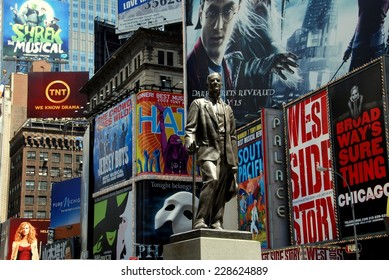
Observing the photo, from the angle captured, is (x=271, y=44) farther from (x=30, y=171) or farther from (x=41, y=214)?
(x=41, y=214)

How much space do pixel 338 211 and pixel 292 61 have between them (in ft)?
70.3

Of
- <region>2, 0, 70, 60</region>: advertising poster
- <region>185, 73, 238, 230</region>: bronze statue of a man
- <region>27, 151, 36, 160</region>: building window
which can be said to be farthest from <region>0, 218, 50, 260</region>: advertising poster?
<region>185, 73, 238, 230</region>: bronze statue of a man

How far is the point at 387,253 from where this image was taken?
44219mm

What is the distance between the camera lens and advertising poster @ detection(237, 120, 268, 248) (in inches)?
A: 2191

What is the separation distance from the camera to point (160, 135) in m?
74.9

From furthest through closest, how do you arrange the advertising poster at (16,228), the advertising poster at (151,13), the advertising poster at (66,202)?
the advertising poster at (16,228), the advertising poster at (66,202), the advertising poster at (151,13)

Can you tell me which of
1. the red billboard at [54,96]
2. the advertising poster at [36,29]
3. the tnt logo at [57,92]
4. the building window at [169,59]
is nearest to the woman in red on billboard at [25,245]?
the building window at [169,59]

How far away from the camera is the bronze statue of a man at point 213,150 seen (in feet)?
48.7

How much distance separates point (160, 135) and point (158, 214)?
8.66 m

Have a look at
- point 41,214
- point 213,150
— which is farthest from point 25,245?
point 41,214

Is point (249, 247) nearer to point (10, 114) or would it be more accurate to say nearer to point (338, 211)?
point (338, 211)

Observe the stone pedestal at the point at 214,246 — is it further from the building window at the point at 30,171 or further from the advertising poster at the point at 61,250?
the building window at the point at 30,171

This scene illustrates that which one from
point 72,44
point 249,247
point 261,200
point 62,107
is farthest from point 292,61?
point 72,44

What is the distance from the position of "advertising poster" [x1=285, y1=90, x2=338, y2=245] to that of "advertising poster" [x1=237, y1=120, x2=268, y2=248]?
10.6ft
